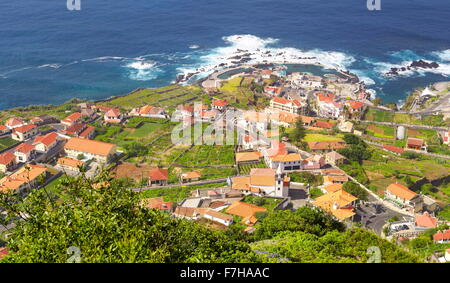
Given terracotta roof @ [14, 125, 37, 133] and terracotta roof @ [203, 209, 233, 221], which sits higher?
terracotta roof @ [14, 125, 37, 133]

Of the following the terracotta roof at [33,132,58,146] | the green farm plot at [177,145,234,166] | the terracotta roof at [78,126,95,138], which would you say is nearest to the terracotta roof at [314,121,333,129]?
the green farm plot at [177,145,234,166]

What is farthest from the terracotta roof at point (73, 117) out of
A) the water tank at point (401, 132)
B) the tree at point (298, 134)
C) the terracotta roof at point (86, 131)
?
the water tank at point (401, 132)

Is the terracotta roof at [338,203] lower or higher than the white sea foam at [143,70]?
lower

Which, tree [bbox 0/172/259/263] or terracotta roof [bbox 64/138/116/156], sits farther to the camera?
terracotta roof [bbox 64/138/116/156]

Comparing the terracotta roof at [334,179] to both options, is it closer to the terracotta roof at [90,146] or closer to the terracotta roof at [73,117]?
the terracotta roof at [90,146]

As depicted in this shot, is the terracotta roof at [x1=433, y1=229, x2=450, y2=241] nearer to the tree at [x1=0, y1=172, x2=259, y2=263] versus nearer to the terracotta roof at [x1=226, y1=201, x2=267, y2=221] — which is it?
the terracotta roof at [x1=226, y1=201, x2=267, y2=221]

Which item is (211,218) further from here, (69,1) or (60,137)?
(69,1)

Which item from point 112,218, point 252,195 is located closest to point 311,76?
point 252,195
